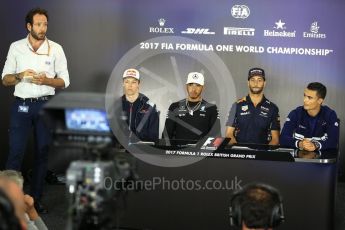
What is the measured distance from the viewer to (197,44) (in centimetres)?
666

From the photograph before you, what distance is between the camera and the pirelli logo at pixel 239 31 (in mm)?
6598

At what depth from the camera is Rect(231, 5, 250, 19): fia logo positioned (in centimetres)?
660

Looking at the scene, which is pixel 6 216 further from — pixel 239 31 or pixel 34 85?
pixel 239 31

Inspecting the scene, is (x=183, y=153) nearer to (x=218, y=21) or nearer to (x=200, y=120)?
(x=200, y=120)

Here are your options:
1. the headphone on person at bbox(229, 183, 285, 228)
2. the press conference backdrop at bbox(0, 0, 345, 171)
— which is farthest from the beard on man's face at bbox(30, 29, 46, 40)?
the headphone on person at bbox(229, 183, 285, 228)

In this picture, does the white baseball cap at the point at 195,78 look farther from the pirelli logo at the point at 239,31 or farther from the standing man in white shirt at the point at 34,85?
the standing man in white shirt at the point at 34,85

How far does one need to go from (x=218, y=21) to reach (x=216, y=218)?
2.80 metres

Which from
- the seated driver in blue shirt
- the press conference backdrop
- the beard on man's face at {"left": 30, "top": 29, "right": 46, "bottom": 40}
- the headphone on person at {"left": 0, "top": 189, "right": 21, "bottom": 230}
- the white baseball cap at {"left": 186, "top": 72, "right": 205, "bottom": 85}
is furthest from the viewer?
the press conference backdrop

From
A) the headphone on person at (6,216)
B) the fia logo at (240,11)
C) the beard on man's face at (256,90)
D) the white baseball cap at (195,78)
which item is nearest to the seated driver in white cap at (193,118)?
the white baseball cap at (195,78)

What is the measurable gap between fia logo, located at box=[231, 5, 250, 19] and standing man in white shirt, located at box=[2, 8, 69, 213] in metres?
2.25

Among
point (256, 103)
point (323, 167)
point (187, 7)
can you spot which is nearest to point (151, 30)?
point (187, 7)

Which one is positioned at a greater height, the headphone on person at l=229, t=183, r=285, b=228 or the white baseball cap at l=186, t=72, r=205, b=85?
the white baseball cap at l=186, t=72, r=205, b=85

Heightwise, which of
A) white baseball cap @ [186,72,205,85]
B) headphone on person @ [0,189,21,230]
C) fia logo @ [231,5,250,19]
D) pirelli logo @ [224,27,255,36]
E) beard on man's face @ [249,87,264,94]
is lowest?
headphone on person @ [0,189,21,230]

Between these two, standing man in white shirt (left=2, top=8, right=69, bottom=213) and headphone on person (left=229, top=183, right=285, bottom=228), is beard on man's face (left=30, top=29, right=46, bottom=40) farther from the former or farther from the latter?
headphone on person (left=229, top=183, right=285, bottom=228)
